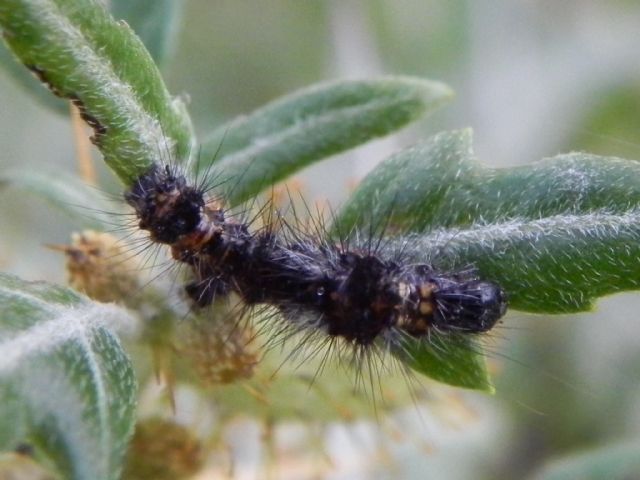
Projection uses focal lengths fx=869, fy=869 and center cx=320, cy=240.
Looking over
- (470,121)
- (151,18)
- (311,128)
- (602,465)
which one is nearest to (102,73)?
(311,128)

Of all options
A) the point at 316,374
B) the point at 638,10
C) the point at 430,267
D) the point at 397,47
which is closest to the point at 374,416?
the point at 316,374

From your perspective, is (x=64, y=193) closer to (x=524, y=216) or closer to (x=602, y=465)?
(x=524, y=216)

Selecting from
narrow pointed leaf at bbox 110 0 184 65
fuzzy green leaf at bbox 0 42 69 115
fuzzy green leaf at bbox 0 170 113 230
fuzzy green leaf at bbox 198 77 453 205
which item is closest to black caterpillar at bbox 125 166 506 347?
fuzzy green leaf at bbox 198 77 453 205

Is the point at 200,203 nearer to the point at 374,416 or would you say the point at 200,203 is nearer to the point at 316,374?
the point at 316,374

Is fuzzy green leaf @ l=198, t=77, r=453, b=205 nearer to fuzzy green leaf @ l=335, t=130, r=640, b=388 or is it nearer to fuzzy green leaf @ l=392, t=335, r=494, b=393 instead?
fuzzy green leaf @ l=335, t=130, r=640, b=388

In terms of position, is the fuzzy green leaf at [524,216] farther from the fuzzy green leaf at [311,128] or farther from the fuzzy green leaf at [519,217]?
the fuzzy green leaf at [311,128]

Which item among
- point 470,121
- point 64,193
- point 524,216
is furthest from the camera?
point 470,121
